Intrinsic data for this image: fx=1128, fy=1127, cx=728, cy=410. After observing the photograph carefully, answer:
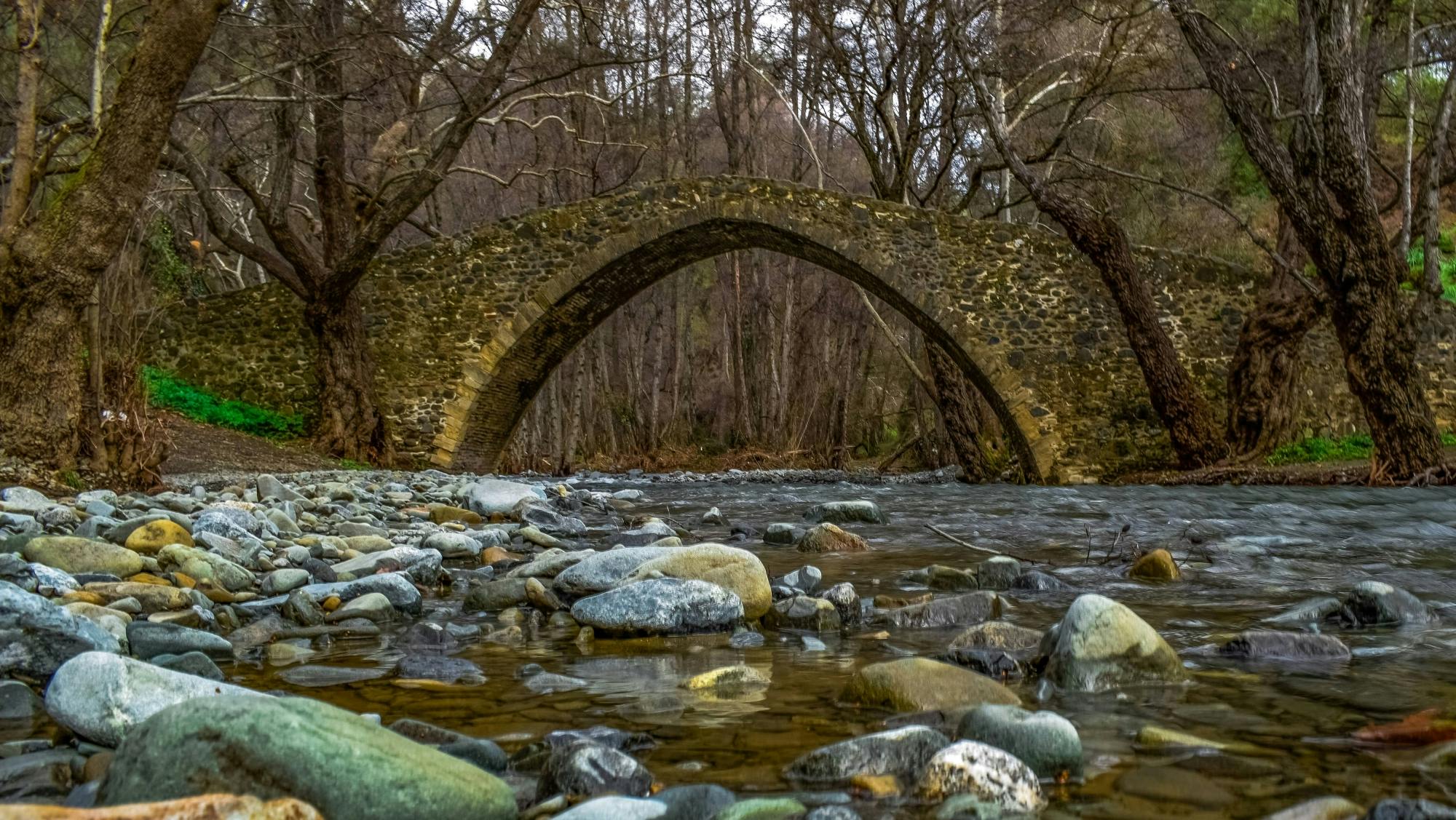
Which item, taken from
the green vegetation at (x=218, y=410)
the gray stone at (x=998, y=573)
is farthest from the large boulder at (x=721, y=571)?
the green vegetation at (x=218, y=410)

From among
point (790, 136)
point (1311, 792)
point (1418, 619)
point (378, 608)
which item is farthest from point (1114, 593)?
point (790, 136)

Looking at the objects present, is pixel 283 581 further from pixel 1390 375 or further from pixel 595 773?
pixel 1390 375

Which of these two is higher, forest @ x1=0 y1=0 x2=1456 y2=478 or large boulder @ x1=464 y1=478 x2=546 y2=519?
forest @ x1=0 y1=0 x2=1456 y2=478

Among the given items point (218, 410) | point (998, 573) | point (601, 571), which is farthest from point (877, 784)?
point (218, 410)

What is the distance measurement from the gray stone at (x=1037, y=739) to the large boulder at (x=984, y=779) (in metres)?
0.09

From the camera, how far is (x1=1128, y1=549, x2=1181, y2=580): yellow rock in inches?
161

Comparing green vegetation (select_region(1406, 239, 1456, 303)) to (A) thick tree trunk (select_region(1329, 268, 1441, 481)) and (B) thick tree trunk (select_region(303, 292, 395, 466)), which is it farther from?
(B) thick tree trunk (select_region(303, 292, 395, 466))

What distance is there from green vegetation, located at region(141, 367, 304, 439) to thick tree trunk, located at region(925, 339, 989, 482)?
769 cm

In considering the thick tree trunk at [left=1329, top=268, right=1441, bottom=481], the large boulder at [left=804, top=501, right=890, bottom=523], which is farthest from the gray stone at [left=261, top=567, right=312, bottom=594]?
the thick tree trunk at [left=1329, top=268, right=1441, bottom=481]

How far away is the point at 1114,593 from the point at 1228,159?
1614 centimetres

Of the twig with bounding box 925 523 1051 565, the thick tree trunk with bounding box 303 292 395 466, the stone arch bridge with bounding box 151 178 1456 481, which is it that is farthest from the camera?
the thick tree trunk with bounding box 303 292 395 466

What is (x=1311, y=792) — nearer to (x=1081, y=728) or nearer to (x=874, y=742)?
(x=1081, y=728)

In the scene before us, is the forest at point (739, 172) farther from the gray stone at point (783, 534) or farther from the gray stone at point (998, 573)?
the gray stone at point (998, 573)

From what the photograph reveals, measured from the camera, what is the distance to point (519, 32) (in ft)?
35.3
